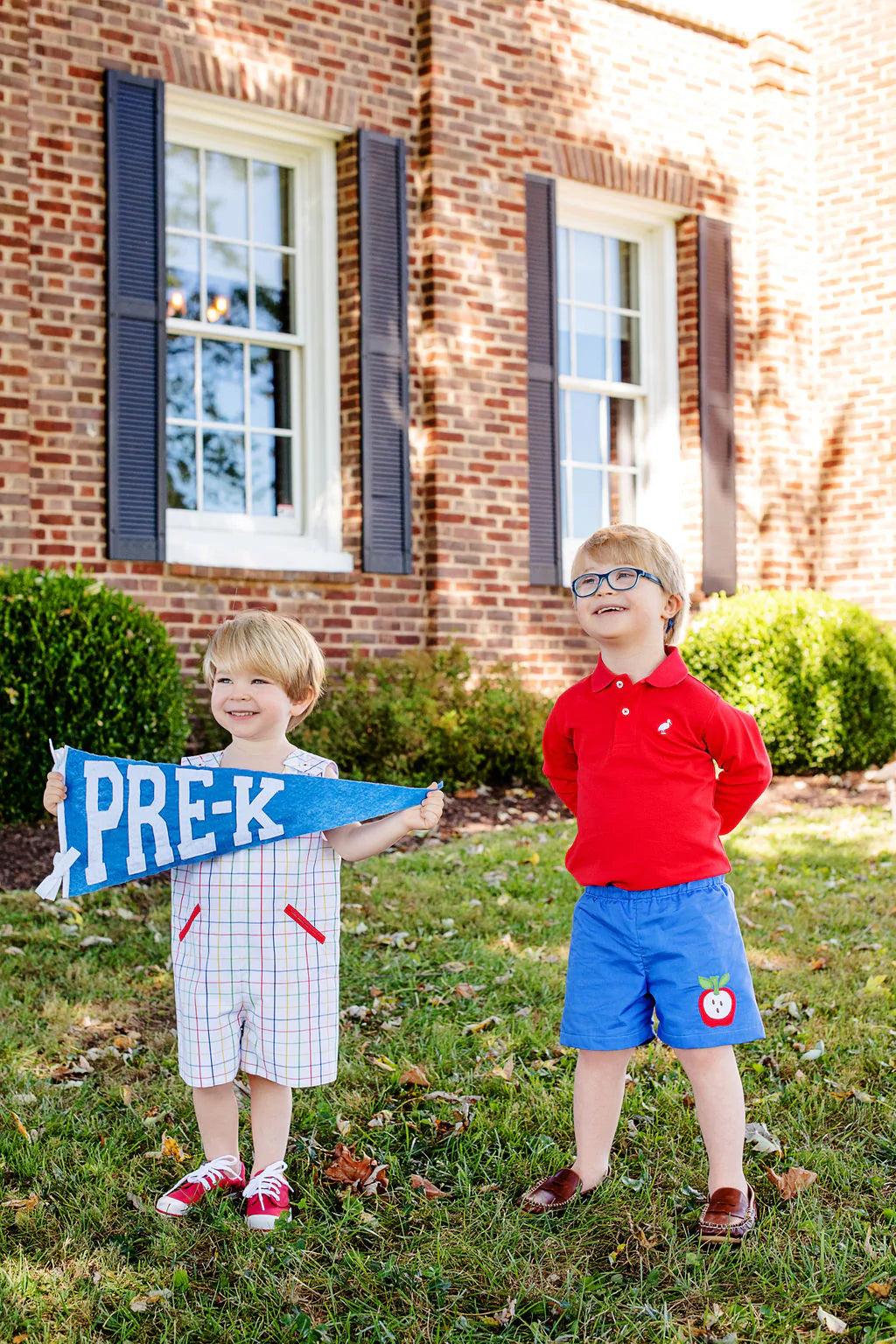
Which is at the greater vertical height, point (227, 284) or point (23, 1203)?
point (227, 284)

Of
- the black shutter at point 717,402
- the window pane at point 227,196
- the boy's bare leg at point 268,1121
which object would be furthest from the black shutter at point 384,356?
the boy's bare leg at point 268,1121

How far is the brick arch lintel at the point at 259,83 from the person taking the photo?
7363mm

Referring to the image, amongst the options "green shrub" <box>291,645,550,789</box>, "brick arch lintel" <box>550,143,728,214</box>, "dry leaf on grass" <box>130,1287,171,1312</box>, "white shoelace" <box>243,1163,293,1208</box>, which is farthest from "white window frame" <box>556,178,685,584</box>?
"dry leaf on grass" <box>130,1287,171,1312</box>

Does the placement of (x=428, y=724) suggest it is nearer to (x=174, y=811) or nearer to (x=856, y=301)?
(x=174, y=811)

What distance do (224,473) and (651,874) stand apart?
579 cm

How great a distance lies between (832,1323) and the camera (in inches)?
90.0

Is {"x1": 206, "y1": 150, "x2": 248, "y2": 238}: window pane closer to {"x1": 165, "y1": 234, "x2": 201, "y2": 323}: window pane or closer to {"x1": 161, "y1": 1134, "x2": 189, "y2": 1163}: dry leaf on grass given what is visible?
{"x1": 165, "y1": 234, "x2": 201, "y2": 323}: window pane

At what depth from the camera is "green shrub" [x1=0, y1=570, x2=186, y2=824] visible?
19.7 feet

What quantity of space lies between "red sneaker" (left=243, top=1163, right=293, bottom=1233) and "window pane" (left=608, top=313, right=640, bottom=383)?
320 inches

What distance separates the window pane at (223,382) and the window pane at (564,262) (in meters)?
2.81

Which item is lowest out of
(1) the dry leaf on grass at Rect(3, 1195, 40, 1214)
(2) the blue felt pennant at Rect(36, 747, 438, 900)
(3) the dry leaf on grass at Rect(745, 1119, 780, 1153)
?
(1) the dry leaf on grass at Rect(3, 1195, 40, 1214)

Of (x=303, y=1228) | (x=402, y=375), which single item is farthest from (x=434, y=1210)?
(x=402, y=375)

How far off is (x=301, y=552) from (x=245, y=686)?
17.4 feet

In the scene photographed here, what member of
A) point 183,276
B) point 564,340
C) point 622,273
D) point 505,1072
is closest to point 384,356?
point 183,276
